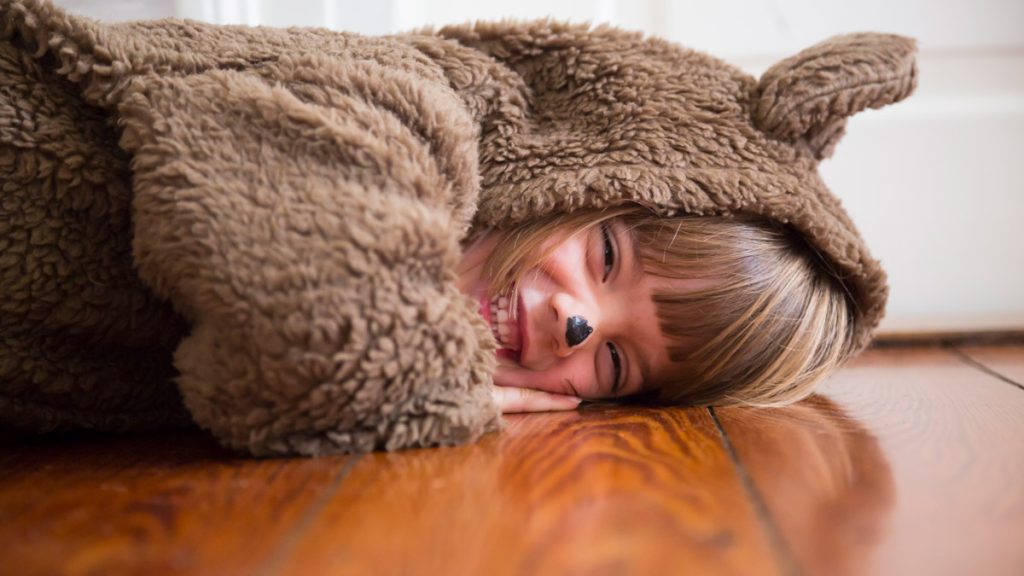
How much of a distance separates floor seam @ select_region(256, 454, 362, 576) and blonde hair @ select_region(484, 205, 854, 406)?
30cm

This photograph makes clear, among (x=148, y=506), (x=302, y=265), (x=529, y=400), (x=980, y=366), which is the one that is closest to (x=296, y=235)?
(x=302, y=265)

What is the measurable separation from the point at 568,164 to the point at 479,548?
461 mm

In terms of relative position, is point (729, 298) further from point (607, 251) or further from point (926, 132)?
point (926, 132)

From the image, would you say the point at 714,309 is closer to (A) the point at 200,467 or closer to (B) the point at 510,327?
(B) the point at 510,327

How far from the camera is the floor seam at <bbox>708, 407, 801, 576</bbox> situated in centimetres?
41

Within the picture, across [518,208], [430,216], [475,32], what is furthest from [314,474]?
[475,32]

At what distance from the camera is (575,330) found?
0.78 meters

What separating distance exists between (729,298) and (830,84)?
23 cm

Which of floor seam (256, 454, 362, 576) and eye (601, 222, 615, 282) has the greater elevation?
Result: eye (601, 222, 615, 282)

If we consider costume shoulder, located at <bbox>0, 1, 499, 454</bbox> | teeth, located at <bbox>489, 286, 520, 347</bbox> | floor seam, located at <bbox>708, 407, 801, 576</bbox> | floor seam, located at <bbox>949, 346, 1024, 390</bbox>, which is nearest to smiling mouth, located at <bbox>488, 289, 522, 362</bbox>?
teeth, located at <bbox>489, 286, 520, 347</bbox>

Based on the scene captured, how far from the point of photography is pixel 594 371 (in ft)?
2.79

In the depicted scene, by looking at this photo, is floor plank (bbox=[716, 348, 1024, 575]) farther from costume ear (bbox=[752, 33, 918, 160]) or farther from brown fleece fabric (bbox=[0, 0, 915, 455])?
costume ear (bbox=[752, 33, 918, 160])

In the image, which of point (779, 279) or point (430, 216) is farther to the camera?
point (779, 279)

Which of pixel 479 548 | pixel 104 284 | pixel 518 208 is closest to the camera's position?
pixel 479 548
